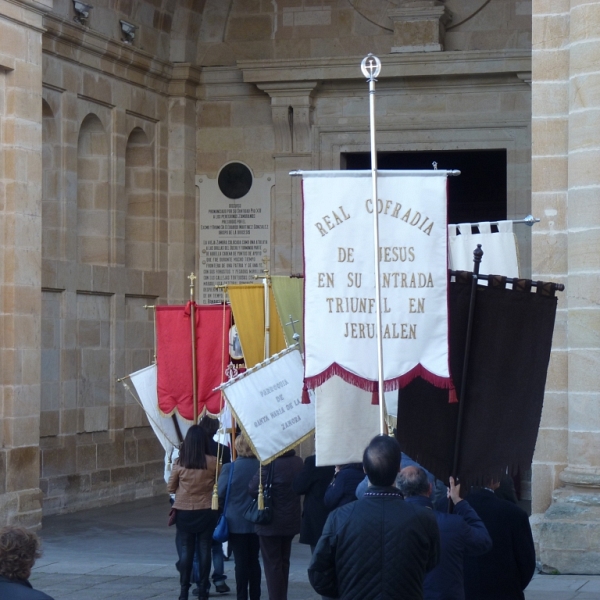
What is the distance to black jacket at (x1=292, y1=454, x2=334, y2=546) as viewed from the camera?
8.00 meters

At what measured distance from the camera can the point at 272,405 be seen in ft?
27.1

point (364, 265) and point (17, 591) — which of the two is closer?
point (17, 591)

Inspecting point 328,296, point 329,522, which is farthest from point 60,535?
point 329,522

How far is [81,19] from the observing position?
47.1 feet

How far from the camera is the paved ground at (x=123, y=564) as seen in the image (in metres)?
9.00

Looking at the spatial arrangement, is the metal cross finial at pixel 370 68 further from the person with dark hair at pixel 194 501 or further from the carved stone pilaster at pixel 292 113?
the carved stone pilaster at pixel 292 113

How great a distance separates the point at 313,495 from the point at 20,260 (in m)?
5.24

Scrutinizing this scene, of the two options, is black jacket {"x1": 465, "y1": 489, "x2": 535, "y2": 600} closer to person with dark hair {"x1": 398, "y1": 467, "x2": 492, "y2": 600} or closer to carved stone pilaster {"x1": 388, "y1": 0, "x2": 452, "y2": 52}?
person with dark hair {"x1": 398, "y1": 467, "x2": 492, "y2": 600}

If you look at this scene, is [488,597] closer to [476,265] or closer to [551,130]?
[476,265]

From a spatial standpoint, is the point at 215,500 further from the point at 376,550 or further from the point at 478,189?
the point at 478,189

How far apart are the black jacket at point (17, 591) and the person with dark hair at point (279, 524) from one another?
4.10 metres

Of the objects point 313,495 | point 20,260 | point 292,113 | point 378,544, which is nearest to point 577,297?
point 313,495

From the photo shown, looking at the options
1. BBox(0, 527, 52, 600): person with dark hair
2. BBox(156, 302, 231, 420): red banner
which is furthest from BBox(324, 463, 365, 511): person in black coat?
BBox(0, 527, 52, 600): person with dark hair

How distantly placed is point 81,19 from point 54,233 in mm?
2479
